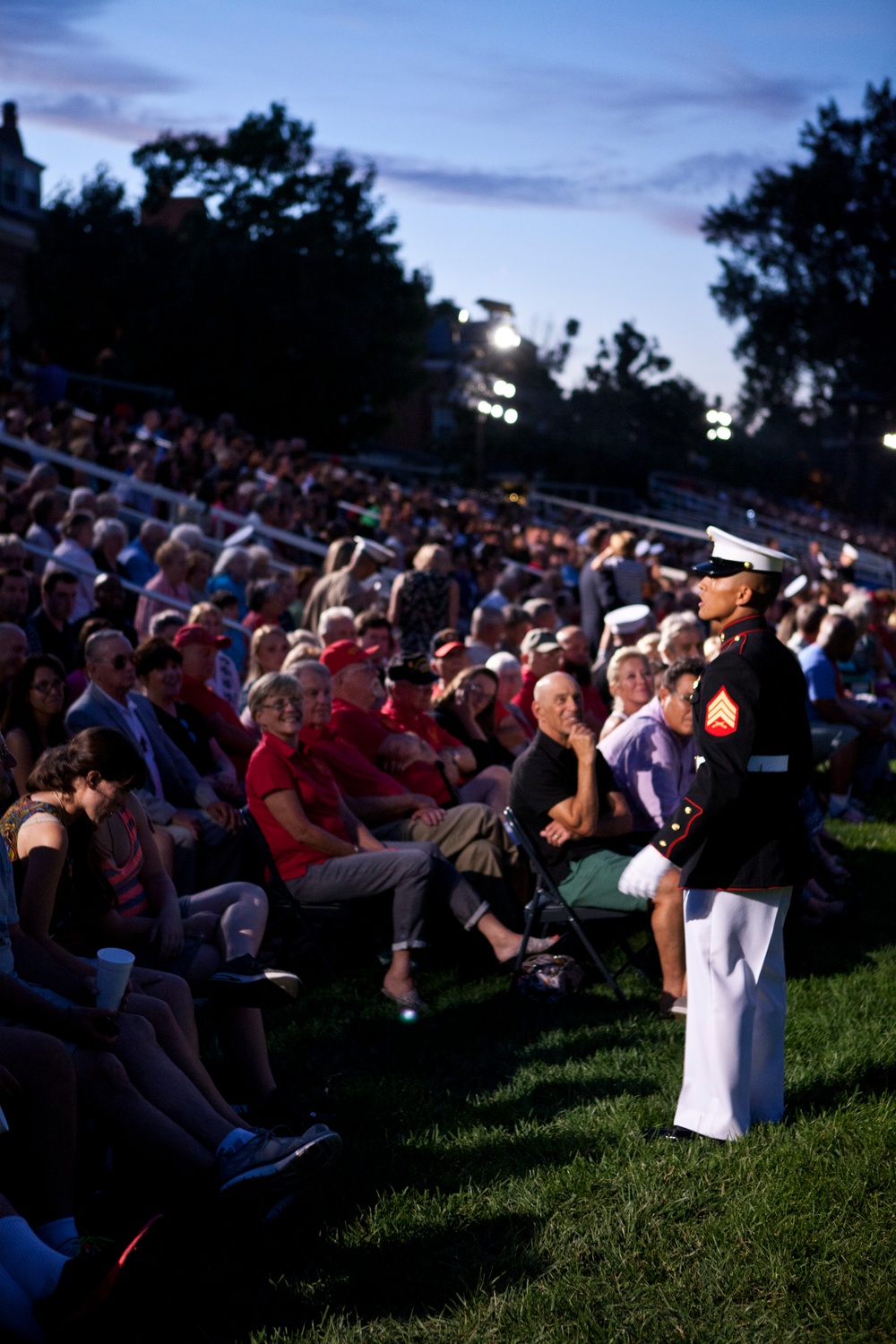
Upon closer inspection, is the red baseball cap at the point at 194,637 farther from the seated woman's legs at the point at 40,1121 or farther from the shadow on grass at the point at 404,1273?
the shadow on grass at the point at 404,1273

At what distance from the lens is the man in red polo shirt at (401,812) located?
627 cm

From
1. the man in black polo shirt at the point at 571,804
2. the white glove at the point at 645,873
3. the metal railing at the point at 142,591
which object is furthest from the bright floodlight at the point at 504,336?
the white glove at the point at 645,873

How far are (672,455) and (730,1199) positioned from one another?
4107 centimetres

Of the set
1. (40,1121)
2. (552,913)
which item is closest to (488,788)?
(552,913)

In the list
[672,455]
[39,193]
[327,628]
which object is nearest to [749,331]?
[672,455]

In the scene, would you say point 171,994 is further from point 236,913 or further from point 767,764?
point 767,764

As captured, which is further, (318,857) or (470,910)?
(470,910)

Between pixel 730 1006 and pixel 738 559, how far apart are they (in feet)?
4.76

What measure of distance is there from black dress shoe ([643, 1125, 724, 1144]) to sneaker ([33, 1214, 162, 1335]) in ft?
5.98

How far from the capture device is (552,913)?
590 cm

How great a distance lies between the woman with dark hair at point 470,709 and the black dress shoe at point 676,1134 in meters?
3.44

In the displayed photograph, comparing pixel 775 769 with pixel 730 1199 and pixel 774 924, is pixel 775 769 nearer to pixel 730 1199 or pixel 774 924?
pixel 774 924

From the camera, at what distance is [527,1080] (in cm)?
486

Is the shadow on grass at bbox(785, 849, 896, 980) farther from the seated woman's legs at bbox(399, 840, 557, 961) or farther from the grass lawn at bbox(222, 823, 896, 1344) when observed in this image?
the seated woman's legs at bbox(399, 840, 557, 961)
